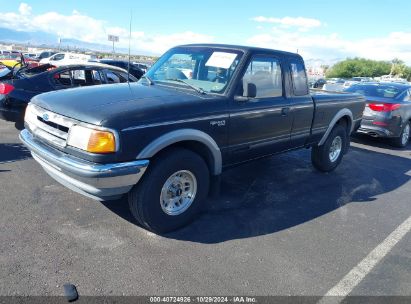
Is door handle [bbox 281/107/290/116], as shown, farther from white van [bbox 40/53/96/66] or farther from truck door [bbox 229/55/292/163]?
white van [bbox 40/53/96/66]

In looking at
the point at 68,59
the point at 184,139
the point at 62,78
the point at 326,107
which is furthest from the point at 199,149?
the point at 68,59

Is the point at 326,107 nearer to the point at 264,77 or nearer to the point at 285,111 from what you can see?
the point at 285,111

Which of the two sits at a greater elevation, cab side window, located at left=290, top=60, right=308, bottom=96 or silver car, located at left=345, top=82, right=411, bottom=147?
cab side window, located at left=290, top=60, right=308, bottom=96

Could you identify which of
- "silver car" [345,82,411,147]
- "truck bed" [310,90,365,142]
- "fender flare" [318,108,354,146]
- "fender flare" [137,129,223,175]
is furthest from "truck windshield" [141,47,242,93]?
"silver car" [345,82,411,147]

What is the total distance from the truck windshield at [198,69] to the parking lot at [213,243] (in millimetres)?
1531

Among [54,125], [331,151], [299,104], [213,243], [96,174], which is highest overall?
[299,104]

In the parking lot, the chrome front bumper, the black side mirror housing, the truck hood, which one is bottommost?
the parking lot

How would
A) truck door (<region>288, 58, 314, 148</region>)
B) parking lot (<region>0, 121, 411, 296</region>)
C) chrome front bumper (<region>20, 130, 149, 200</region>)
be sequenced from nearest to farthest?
parking lot (<region>0, 121, 411, 296</region>), chrome front bumper (<region>20, 130, 149, 200</region>), truck door (<region>288, 58, 314, 148</region>)

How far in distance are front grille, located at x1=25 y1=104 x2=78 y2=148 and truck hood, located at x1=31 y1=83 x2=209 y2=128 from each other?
0.18 ft

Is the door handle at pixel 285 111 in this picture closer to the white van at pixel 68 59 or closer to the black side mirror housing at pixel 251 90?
the black side mirror housing at pixel 251 90

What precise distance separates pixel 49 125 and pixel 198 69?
1842 millimetres

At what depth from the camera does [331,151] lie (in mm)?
6309

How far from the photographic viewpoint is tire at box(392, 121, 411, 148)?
29.3ft

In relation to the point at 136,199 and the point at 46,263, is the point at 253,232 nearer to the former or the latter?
the point at 136,199
